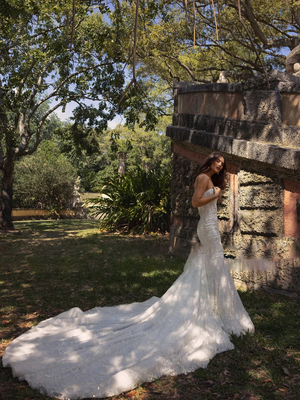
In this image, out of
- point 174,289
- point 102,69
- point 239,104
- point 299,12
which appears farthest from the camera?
point 102,69

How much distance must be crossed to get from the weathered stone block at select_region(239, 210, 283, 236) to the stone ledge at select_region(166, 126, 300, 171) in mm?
868

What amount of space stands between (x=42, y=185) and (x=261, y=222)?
20828 millimetres

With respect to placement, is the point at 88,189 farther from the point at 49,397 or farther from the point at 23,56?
the point at 49,397

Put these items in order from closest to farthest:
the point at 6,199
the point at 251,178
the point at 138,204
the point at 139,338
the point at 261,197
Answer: the point at 139,338
the point at 261,197
the point at 251,178
the point at 138,204
the point at 6,199

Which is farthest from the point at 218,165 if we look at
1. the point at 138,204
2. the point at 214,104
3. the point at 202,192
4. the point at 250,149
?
the point at 138,204

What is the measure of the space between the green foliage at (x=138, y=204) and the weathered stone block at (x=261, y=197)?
670 centimetres

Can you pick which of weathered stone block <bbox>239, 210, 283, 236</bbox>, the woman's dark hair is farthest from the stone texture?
the woman's dark hair

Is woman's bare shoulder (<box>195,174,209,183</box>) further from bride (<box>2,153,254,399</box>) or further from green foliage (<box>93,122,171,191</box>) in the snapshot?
green foliage (<box>93,122,171,191</box>)

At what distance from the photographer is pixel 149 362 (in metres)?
3.38

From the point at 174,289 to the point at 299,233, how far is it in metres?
2.41

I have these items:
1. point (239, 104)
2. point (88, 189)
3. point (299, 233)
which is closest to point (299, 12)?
point (239, 104)

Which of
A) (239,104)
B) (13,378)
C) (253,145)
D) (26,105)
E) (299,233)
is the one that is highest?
(26,105)

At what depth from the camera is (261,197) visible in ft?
19.6

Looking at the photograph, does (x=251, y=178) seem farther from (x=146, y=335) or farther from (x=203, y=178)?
(x=146, y=335)
